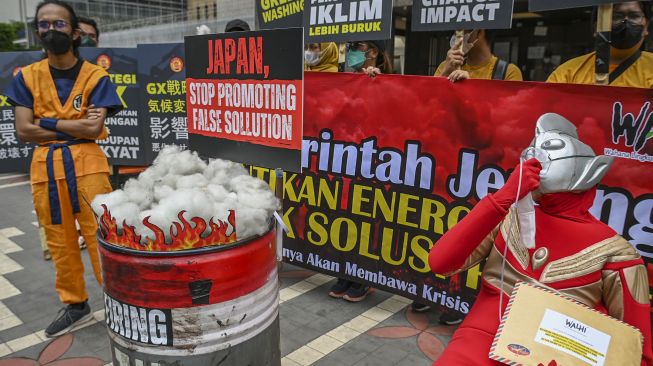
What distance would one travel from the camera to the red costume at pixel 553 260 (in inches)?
66.8

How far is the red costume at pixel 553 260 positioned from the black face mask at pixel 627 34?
4.10 feet

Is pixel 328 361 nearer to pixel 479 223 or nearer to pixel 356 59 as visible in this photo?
pixel 479 223

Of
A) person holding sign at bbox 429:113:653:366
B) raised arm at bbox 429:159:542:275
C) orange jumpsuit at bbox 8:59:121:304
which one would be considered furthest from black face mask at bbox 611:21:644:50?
orange jumpsuit at bbox 8:59:121:304

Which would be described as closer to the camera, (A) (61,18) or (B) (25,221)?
(A) (61,18)

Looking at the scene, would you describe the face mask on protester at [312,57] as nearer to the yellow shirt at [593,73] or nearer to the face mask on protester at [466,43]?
the face mask on protester at [466,43]

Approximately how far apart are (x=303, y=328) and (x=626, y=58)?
8.35 feet

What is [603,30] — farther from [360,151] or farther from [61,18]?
[61,18]

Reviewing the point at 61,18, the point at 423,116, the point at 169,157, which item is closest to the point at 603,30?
the point at 423,116

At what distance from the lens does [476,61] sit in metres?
3.35

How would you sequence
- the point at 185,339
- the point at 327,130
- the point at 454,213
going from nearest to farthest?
the point at 185,339, the point at 454,213, the point at 327,130

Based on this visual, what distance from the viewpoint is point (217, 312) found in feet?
5.73

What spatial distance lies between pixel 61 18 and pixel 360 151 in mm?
2083

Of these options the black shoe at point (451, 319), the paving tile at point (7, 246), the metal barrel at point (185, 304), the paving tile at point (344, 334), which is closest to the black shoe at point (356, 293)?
the paving tile at point (344, 334)

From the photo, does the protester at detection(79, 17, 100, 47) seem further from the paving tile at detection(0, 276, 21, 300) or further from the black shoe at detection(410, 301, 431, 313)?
the black shoe at detection(410, 301, 431, 313)
